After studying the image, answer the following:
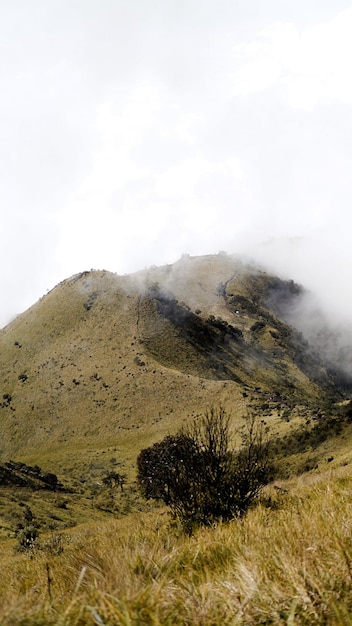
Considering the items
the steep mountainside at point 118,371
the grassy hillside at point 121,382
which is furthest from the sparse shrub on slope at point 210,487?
the steep mountainside at point 118,371

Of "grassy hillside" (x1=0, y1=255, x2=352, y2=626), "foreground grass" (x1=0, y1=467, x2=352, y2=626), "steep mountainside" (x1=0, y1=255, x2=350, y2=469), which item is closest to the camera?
"foreground grass" (x1=0, y1=467, x2=352, y2=626)

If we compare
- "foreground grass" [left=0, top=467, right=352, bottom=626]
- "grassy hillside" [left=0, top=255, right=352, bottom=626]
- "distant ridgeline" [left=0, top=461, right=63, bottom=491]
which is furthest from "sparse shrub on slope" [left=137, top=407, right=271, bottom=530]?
"distant ridgeline" [left=0, top=461, right=63, bottom=491]

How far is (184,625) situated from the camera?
6.07ft

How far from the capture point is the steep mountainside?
106000 mm

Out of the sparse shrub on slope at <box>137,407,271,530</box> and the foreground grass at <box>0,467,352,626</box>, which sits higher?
the foreground grass at <box>0,467,352,626</box>

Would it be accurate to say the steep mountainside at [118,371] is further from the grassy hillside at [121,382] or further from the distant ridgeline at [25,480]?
the distant ridgeline at [25,480]

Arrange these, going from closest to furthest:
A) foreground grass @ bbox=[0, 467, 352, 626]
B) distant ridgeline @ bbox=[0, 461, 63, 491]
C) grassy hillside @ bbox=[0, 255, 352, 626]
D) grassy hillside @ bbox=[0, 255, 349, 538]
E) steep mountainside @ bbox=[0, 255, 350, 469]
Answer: foreground grass @ bbox=[0, 467, 352, 626], grassy hillside @ bbox=[0, 255, 352, 626], distant ridgeline @ bbox=[0, 461, 63, 491], grassy hillside @ bbox=[0, 255, 349, 538], steep mountainside @ bbox=[0, 255, 350, 469]

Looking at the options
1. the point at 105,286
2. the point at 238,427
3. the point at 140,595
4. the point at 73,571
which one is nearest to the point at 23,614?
the point at 140,595

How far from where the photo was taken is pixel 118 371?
122000 mm

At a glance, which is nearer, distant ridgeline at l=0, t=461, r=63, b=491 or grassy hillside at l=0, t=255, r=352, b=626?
grassy hillside at l=0, t=255, r=352, b=626

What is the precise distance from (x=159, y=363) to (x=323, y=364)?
103306 mm

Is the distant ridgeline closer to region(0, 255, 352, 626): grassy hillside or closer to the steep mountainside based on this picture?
region(0, 255, 352, 626): grassy hillside

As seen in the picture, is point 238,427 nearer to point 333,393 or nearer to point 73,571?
point 73,571

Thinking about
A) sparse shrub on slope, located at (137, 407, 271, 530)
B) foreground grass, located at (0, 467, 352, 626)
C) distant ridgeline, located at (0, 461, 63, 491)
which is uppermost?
foreground grass, located at (0, 467, 352, 626)
